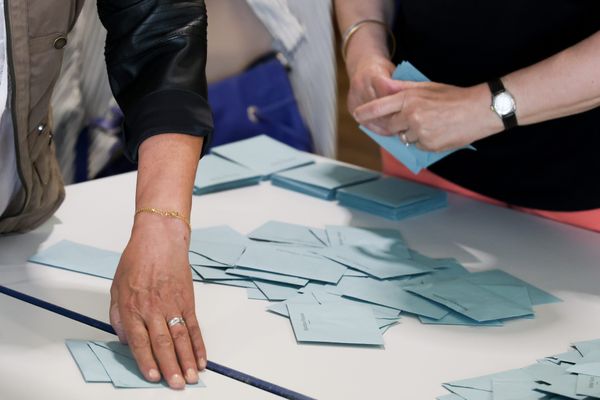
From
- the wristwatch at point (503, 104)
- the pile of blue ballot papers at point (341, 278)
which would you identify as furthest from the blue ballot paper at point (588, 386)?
the wristwatch at point (503, 104)

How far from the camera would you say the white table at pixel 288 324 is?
4.27 feet

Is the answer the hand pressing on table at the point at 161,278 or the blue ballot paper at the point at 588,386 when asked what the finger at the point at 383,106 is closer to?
the hand pressing on table at the point at 161,278

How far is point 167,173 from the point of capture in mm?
1456

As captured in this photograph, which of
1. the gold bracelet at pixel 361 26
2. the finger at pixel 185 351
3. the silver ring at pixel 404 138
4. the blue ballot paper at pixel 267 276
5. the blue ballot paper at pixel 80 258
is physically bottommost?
the finger at pixel 185 351

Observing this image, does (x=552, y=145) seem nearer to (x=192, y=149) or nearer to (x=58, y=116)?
(x=192, y=149)

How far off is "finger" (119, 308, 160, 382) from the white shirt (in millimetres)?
398

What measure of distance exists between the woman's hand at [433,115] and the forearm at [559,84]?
0.18ft

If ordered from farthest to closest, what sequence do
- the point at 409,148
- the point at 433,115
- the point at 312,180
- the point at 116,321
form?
1. the point at 312,180
2. the point at 409,148
3. the point at 433,115
4. the point at 116,321

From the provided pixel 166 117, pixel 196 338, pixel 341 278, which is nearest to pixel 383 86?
pixel 341 278

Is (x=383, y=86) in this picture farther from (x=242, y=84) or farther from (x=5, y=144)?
(x=242, y=84)

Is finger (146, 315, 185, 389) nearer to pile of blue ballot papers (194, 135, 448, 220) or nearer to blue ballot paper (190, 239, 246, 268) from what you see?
blue ballot paper (190, 239, 246, 268)

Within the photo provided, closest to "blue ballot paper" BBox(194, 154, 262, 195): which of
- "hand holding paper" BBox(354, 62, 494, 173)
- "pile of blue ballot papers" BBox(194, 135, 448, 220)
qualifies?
"pile of blue ballot papers" BBox(194, 135, 448, 220)

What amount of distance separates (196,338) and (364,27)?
0.97m

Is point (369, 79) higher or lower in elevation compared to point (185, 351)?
higher
